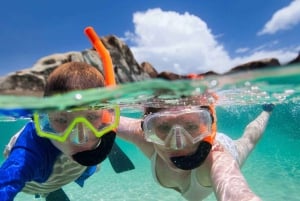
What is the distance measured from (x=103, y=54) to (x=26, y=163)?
205 cm

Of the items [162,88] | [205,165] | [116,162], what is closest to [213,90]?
[162,88]

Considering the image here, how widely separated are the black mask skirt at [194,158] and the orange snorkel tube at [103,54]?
1831 millimetres

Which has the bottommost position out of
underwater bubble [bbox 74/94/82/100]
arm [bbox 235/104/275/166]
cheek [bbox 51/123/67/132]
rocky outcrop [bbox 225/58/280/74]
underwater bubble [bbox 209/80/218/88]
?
arm [bbox 235/104/275/166]

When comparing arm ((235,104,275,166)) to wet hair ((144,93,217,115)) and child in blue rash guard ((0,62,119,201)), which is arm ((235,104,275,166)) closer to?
wet hair ((144,93,217,115))

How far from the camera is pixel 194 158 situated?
13.6 ft

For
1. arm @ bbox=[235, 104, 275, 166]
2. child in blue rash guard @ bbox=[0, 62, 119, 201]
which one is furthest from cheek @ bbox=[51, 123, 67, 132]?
arm @ bbox=[235, 104, 275, 166]

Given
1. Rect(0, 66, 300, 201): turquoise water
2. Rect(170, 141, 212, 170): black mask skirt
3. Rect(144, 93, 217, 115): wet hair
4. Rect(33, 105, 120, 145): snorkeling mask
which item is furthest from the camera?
Rect(0, 66, 300, 201): turquoise water

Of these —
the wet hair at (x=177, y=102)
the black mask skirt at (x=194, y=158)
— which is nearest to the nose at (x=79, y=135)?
the black mask skirt at (x=194, y=158)

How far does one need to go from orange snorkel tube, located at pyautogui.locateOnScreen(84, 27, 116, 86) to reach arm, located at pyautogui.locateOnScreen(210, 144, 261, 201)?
2.09 m

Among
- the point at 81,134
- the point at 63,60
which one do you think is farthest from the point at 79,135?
the point at 63,60

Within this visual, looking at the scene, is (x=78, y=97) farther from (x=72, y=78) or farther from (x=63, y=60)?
(x=63, y=60)

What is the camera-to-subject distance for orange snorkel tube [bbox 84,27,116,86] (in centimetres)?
504

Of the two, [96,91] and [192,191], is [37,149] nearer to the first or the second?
[96,91]

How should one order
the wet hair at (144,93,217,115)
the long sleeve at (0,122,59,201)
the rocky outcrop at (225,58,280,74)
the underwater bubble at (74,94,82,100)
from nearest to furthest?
the long sleeve at (0,122,59,201) < the underwater bubble at (74,94,82,100) < the rocky outcrop at (225,58,280,74) < the wet hair at (144,93,217,115)
